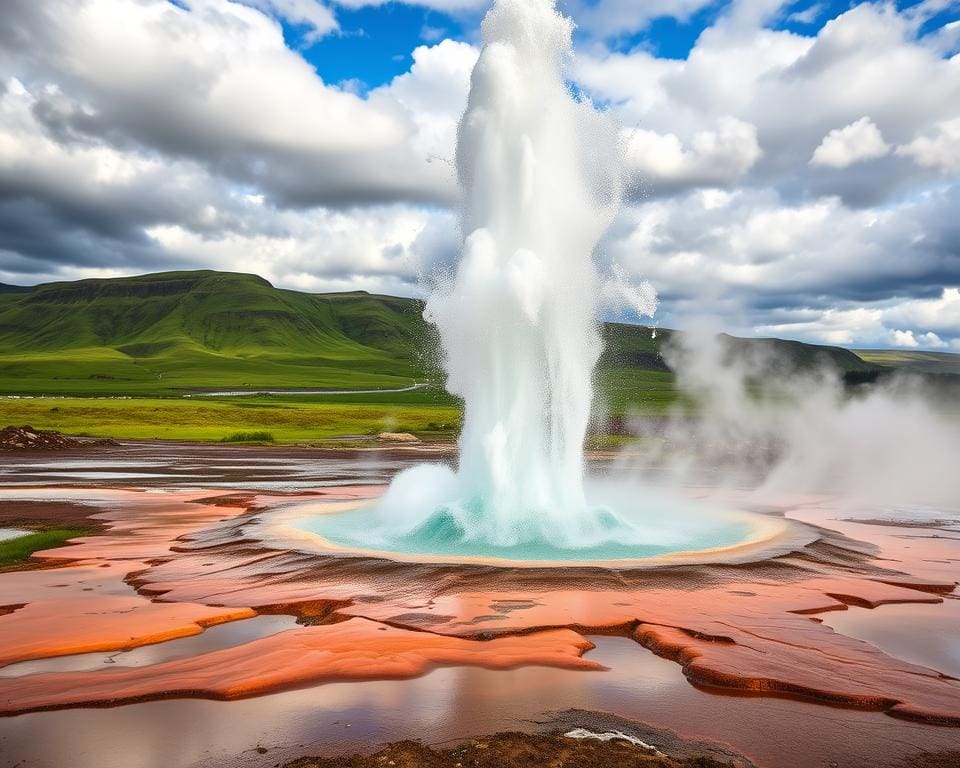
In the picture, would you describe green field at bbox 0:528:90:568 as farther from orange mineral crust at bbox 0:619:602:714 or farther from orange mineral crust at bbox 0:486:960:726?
orange mineral crust at bbox 0:619:602:714

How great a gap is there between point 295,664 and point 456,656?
7.61ft

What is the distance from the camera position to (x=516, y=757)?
24.6 feet

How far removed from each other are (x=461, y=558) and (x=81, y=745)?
9829mm

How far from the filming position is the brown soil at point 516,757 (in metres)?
7.35

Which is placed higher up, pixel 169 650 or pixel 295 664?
pixel 295 664

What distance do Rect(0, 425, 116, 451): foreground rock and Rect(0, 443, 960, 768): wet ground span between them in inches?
1689

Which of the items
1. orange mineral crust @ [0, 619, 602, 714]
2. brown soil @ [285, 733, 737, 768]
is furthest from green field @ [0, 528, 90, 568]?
brown soil @ [285, 733, 737, 768]

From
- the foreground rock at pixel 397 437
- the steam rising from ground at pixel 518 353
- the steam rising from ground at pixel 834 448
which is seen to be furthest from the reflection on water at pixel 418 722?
the foreground rock at pixel 397 437

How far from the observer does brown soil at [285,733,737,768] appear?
735 centimetres

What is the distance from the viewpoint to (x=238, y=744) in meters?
7.83

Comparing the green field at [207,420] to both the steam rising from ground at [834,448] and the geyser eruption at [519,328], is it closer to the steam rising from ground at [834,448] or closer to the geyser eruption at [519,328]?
the steam rising from ground at [834,448]

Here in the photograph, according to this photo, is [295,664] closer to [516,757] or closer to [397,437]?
[516,757]

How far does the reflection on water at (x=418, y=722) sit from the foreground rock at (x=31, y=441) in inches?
2156

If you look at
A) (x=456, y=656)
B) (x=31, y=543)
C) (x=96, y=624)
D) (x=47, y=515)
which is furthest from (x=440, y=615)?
(x=47, y=515)
